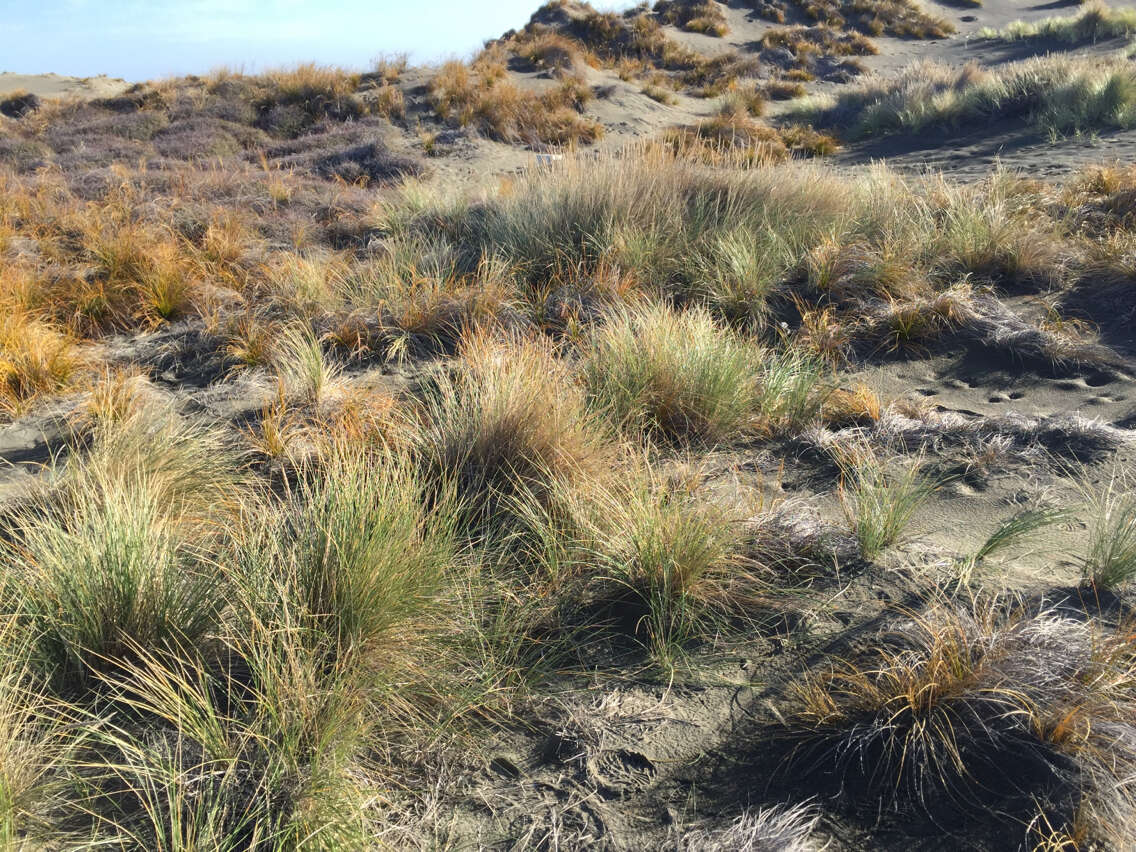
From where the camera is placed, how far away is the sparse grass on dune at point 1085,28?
1997cm

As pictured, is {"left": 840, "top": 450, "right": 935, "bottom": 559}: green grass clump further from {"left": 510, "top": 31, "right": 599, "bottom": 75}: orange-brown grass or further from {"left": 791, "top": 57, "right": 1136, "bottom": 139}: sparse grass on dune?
{"left": 510, "top": 31, "right": 599, "bottom": 75}: orange-brown grass

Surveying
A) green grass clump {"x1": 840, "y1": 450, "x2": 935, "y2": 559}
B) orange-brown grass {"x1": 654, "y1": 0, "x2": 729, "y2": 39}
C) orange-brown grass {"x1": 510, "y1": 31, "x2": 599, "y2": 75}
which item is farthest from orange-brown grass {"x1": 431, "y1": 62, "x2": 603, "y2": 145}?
green grass clump {"x1": 840, "y1": 450, "x2": 935, "y2": 559}

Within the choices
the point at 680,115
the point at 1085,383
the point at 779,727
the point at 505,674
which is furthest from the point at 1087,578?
the point at 680,115

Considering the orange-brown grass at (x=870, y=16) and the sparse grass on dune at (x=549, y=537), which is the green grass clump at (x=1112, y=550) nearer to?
the sparse grass on dune at (x=549, y=537)

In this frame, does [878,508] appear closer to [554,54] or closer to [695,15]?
[554,54]

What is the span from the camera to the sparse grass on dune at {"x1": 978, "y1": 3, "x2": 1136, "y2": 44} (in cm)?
1997

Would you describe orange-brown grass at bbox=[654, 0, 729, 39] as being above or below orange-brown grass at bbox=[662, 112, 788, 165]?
above

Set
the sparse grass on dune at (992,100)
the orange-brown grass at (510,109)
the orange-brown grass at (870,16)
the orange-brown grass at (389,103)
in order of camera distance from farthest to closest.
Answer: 1. the orange-brown grass at (870,16)
2. the orange-brown grass at (389,103)
3. the orange-brown grass at (510,109)
4. the sparse grass on dune at (992,100)

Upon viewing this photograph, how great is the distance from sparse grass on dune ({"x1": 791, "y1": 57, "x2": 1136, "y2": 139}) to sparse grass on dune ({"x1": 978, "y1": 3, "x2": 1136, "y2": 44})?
7.35 meters

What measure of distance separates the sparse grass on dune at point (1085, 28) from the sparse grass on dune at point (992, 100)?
7.35 m

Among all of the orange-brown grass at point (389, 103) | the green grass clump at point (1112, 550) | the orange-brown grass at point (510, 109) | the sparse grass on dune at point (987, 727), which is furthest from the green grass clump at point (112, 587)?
the orange-brown grass at point (389, 103)

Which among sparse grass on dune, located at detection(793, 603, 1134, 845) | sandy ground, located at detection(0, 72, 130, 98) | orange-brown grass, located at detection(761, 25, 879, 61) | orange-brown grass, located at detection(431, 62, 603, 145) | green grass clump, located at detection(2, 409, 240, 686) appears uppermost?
orange-brown grass, located at detection(761, 25, 879, 61)

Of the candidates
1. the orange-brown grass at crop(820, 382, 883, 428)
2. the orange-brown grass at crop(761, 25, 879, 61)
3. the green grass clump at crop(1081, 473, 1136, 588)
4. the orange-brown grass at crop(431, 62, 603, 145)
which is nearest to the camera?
the green grass clump at crop(1081, 473, 1136, 588)

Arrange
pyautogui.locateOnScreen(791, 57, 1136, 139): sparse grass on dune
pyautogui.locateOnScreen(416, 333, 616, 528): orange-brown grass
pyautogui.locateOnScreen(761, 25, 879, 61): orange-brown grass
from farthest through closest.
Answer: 1. pyautogui.locateOnScreen(761, 25, 879, 61): orange-brown grass
2. pyautogui.locateOnScreen(791, 57, 1136, 139): sparse grass on dune
3. pyautogui.locateOnScreen(416, 333, 616, 528): orange-brown grass
